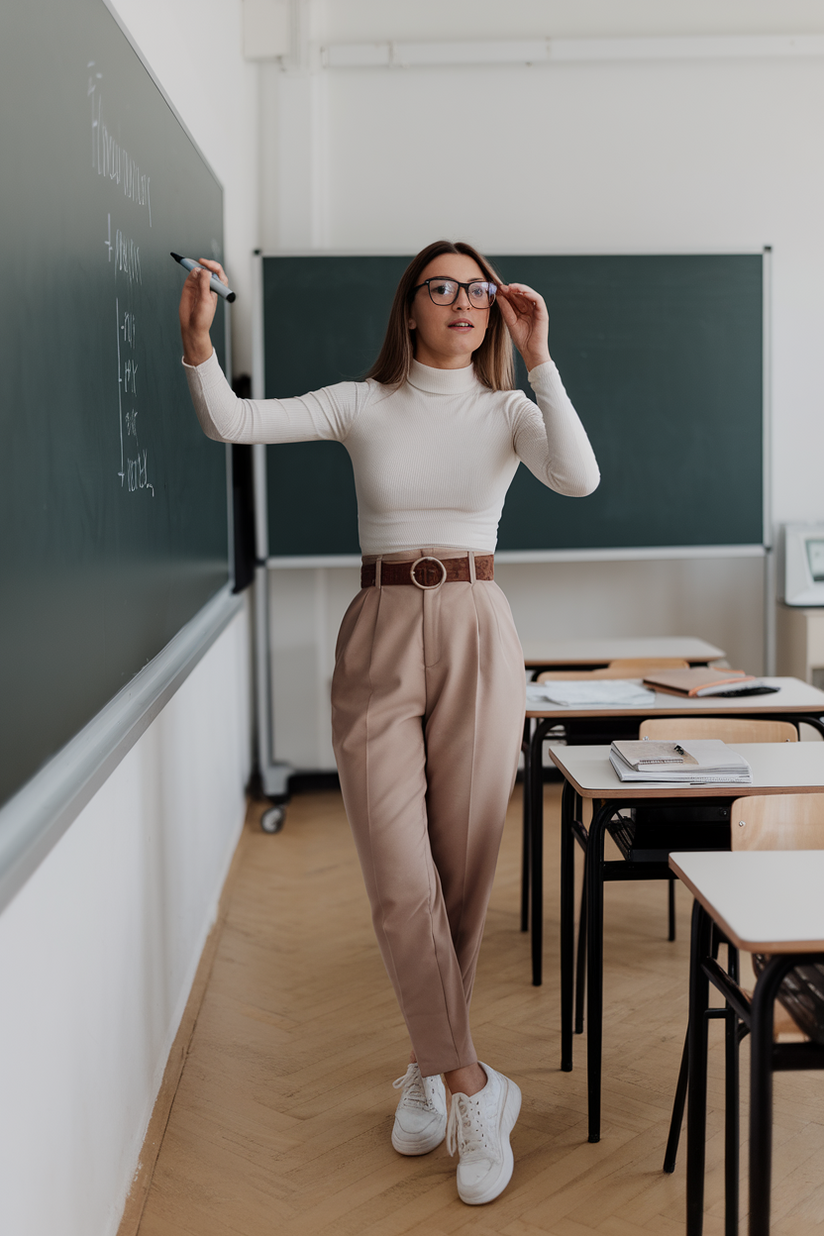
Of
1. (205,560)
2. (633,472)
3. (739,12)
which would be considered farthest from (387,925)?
(739,12)

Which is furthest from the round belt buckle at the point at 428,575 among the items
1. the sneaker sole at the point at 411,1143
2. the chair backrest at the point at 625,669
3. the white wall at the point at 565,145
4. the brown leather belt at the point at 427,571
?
the white wall at the point at 565,145

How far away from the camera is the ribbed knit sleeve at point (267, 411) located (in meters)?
1.90

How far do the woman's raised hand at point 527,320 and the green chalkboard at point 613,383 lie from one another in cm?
263

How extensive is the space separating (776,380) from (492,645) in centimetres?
350

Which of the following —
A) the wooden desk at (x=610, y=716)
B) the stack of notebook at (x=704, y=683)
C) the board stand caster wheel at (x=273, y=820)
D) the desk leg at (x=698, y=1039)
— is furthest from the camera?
the board stand caster wheel at (x=273, y=820)

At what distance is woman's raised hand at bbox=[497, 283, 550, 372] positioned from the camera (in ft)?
6.44

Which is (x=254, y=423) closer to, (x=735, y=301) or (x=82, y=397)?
(x=82, y=397)

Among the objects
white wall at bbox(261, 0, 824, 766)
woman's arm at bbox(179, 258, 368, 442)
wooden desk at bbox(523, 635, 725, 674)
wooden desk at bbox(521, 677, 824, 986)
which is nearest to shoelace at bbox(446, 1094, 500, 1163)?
wooden desk at bbox(521, 677, 824, 986)

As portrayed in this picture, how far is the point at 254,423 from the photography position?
78.2 inches

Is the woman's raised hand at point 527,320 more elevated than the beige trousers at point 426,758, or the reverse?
the woman's raised hand at point 527,320

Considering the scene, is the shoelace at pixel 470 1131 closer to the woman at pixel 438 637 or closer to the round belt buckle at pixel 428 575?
the woman at pixel 438 637

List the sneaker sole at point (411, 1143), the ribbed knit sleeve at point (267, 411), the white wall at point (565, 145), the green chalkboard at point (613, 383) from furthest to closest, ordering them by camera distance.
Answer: the white wall at point (565, 145) < the green chalkboard at point (613, 383) < the sneaker sole at point (411, 1143) < the ribbed knit sleeve at point (267, 411)

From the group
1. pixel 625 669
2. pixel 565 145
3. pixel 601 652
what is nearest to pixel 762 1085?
pixel 625 669

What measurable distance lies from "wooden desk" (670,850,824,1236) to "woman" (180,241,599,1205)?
1.56ft
